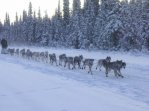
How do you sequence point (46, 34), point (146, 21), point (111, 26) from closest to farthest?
point (111, 26), point (146, 21), point (46, 34)

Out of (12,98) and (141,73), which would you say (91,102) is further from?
(141,73)

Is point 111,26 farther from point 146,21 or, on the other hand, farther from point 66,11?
point 66,11

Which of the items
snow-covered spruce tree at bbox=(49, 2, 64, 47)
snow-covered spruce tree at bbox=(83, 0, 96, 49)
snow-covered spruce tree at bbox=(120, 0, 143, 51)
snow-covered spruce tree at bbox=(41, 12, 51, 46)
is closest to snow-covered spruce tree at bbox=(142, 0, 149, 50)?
snow-covered spruce tree at bbox=(120, 0, 143, 51)

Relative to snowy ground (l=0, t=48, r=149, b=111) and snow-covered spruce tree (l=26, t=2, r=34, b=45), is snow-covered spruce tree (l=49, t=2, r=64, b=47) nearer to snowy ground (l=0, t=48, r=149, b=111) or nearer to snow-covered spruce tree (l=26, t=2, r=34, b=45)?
snow-covered spruce tree (l=26, t=2, r=34, b=45)

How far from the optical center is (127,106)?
8.09 m

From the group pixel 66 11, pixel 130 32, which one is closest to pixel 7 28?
pixel 66 11

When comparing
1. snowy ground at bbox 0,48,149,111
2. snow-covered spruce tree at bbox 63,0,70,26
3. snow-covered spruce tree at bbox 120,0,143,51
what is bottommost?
→ snowy ground at bbox 0,48,149,111

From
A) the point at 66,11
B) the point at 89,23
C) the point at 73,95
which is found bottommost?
the point at 73,95

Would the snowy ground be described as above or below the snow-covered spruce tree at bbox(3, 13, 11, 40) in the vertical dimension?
below

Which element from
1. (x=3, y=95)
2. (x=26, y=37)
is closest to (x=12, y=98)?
(x=3, y=95)

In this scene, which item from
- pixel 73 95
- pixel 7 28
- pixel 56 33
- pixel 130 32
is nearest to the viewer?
pixel 73 95

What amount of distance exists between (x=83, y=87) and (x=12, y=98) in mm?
2845

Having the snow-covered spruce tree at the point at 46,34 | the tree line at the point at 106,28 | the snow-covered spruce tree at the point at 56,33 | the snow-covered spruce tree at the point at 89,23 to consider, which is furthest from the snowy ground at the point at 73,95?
the snow-covered spruce tree at the point at 46,34

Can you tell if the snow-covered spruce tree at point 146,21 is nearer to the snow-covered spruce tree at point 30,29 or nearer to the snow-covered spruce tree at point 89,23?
the snow-covered spruce tree at point 89,23
